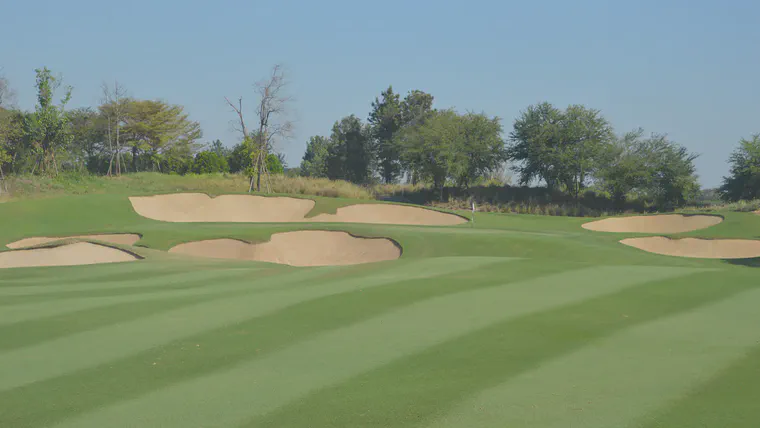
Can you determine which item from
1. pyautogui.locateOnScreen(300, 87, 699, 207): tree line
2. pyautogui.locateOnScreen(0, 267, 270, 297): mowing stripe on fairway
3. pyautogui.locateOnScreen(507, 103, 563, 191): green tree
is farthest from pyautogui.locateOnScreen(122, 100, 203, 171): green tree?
pyautogui.locateOnScreen(0, 267, 270, 297): mowing stripe on fairway

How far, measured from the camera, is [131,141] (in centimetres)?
7819

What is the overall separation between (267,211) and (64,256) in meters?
14.3

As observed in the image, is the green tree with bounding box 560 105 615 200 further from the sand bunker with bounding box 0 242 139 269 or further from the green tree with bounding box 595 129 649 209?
the sand bunker with bounding box 0 242 139 269

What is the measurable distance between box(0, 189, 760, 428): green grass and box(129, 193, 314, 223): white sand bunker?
17.9 m

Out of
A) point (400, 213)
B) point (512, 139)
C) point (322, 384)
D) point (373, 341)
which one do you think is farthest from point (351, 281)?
point (512, 139)

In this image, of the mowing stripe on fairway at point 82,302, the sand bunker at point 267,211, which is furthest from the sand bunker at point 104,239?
the mowing stripe on fairway at point 82,302

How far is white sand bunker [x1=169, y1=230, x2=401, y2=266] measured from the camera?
23.2 metres

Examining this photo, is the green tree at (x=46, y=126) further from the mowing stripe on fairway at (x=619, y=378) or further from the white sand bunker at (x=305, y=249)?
the mowing stripe on fairway at (x=619, y=378)

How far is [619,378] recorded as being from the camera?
7.18 meters

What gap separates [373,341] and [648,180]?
52.4 metres

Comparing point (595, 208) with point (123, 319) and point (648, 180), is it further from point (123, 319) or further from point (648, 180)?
point (123, 319)

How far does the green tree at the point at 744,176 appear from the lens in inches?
2051

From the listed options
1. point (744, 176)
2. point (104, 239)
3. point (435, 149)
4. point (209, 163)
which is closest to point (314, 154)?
point (209, 163)

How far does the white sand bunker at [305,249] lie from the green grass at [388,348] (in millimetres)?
8070
